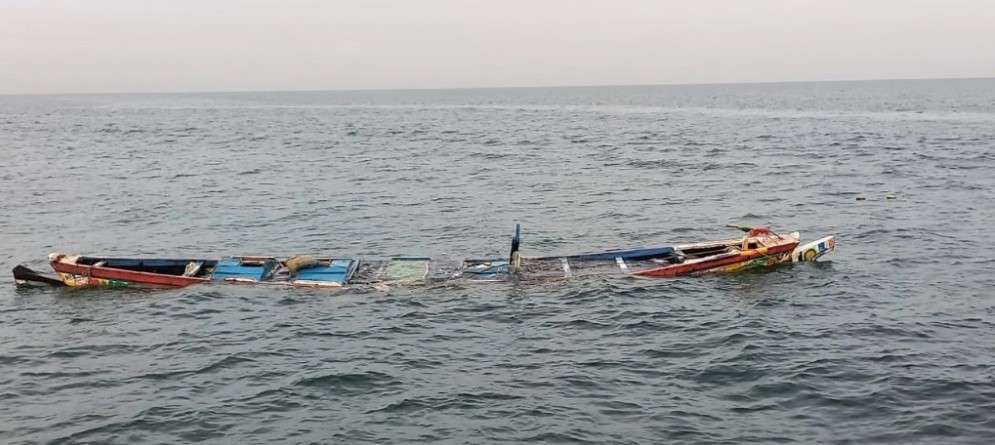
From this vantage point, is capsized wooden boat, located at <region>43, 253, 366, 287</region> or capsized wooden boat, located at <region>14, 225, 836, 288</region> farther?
capsized wooden boat, located at <region>14, 225, 836, 288</region>

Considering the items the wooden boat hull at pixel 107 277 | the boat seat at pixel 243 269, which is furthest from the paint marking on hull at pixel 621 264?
the wooden boat hull at pixel 107 277

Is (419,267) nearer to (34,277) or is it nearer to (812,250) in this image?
(34,277)

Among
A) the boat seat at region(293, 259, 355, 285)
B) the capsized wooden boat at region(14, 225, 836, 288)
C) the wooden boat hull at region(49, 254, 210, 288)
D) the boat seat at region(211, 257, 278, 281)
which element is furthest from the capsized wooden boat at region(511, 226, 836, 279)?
the wooden boat hull at region(49, 254, 210, 288)

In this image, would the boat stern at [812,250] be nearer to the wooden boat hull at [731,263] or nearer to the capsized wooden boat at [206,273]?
the wooden boat hull at [731,263]

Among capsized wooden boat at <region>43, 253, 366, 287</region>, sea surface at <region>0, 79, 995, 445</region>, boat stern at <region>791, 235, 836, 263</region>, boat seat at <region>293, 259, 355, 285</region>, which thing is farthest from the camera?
boat stern at <region>791, 235, 836, 263</region>

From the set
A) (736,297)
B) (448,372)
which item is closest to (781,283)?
(736,297)

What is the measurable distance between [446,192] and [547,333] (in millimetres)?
24733

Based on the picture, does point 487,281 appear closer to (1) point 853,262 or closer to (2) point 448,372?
(2) point 448,372

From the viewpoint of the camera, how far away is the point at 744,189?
139ft

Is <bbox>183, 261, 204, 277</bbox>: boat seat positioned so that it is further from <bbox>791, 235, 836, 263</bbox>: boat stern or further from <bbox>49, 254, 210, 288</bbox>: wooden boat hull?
<bbox>791, 235, 836, 263</bbox>: boat stern

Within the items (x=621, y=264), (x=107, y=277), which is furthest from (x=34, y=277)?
(x=621, y=264)

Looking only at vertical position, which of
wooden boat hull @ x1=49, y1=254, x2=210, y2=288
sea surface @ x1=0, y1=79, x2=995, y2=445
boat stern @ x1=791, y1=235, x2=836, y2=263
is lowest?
sea surface @ x1=0, y1=79, x2=995, y2=445

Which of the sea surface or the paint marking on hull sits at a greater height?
the paint marking on hull

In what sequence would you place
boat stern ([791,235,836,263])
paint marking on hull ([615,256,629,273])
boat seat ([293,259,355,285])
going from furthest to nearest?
boat stern ([791,235,836,263]) → paint marking on hull ([615,256,629,273]) → boat seat ([293,259,355,285])
